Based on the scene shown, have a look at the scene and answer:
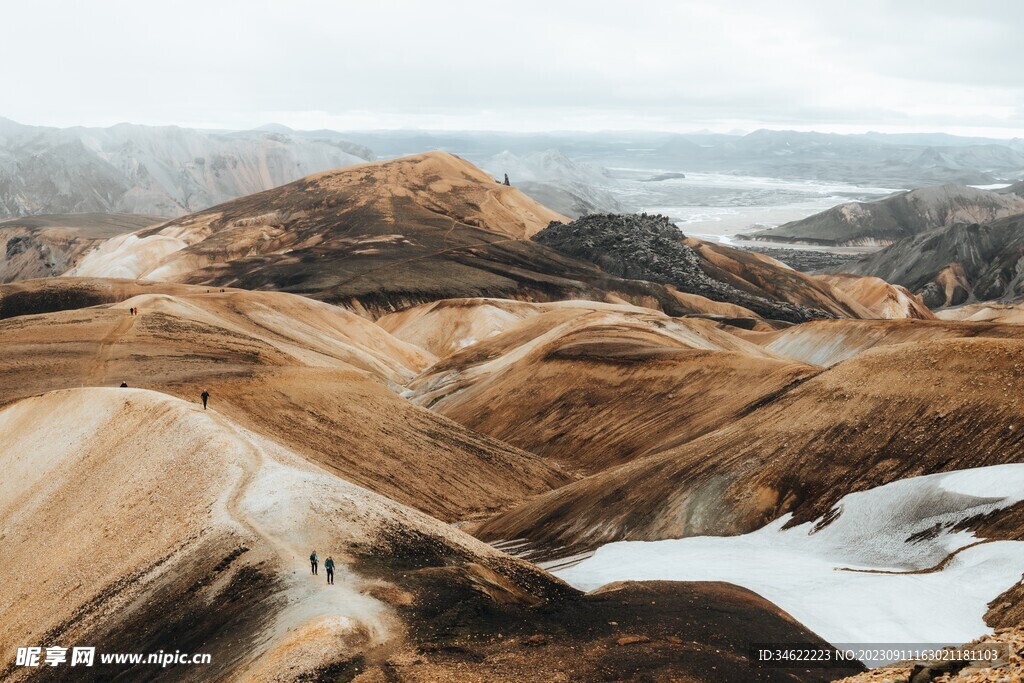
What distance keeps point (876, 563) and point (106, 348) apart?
145ft

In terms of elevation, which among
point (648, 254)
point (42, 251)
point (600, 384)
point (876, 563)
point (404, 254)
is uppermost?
point (648, 254)

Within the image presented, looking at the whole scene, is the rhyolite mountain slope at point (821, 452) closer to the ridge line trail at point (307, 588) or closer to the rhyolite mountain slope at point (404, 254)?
the ridge line trail at point (307, 588)

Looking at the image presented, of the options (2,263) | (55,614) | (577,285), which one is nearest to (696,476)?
(55,614)

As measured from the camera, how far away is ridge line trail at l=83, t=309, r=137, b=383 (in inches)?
1913

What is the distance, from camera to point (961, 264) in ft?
561

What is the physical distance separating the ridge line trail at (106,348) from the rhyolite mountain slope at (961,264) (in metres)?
144

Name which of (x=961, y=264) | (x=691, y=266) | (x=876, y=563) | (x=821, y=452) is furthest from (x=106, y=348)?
(x=961, y=264)

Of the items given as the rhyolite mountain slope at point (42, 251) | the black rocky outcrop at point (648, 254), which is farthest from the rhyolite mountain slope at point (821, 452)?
the rhyolite mountain slope at point (42, 251)

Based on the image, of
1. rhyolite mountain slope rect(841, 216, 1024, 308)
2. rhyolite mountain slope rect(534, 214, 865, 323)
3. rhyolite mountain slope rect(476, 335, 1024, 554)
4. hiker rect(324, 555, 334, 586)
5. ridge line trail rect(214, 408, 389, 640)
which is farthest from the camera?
rhyolite mountain slope rect(841, 216, 1024, 308)

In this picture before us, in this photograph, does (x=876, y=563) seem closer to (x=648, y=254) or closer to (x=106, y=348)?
(x=106, y=348)

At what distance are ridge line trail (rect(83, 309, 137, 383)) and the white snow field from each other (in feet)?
105

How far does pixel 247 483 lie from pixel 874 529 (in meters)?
20.0

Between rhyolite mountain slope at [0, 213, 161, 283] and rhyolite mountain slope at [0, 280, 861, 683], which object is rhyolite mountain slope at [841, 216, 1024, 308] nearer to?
rhyolite mountain slope at [0, 280, 861, 683]

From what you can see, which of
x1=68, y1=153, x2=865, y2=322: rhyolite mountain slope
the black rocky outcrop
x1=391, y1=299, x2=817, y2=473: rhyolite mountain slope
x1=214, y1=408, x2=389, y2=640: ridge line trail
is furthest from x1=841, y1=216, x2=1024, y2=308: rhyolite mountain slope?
x1=214, y1=408, x2=389, y2=640: ridge line trail
